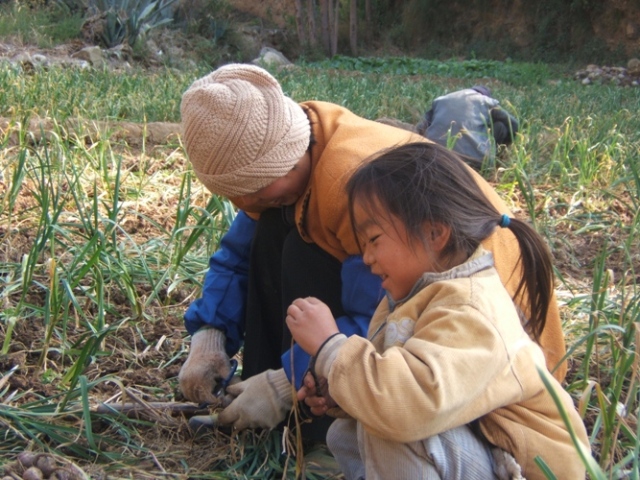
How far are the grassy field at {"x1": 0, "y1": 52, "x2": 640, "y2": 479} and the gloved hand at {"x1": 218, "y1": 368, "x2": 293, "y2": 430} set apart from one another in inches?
3.0

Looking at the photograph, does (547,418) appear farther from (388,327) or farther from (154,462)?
(154,462)

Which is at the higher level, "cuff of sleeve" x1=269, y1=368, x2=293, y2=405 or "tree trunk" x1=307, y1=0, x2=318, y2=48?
"cuff of sleeve" x1=269, y1=368, x2=293, y2=405

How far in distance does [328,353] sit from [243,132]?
0.53 metres

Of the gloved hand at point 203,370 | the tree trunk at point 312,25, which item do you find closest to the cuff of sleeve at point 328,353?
the gloved hand at point 203,370

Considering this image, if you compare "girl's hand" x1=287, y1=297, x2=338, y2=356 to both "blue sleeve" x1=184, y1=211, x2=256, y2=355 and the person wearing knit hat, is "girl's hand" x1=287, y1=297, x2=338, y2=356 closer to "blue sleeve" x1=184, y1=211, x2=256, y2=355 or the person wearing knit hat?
the person wearing knit hat

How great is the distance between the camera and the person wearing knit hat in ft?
5.53

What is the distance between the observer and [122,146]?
12.8 feet

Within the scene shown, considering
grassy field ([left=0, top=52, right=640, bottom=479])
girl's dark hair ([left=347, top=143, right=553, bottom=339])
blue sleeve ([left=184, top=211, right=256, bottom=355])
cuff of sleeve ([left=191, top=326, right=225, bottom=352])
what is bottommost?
grassy field ([left=0, top=52, right=640, bottom=479])

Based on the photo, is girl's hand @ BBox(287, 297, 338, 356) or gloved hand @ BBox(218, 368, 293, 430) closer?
girl's hand @ BBox(287, 297, 338, 356)

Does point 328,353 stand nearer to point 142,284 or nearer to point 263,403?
point 263,403

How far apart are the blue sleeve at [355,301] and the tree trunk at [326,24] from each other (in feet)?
49.1

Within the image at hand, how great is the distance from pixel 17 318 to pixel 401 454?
1.26 meters

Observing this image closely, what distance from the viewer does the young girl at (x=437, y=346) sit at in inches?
48.9

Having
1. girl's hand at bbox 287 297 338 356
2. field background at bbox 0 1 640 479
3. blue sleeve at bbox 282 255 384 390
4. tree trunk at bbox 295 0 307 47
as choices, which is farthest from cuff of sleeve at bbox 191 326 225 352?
tree trunk at bbox 295 0 307 47
